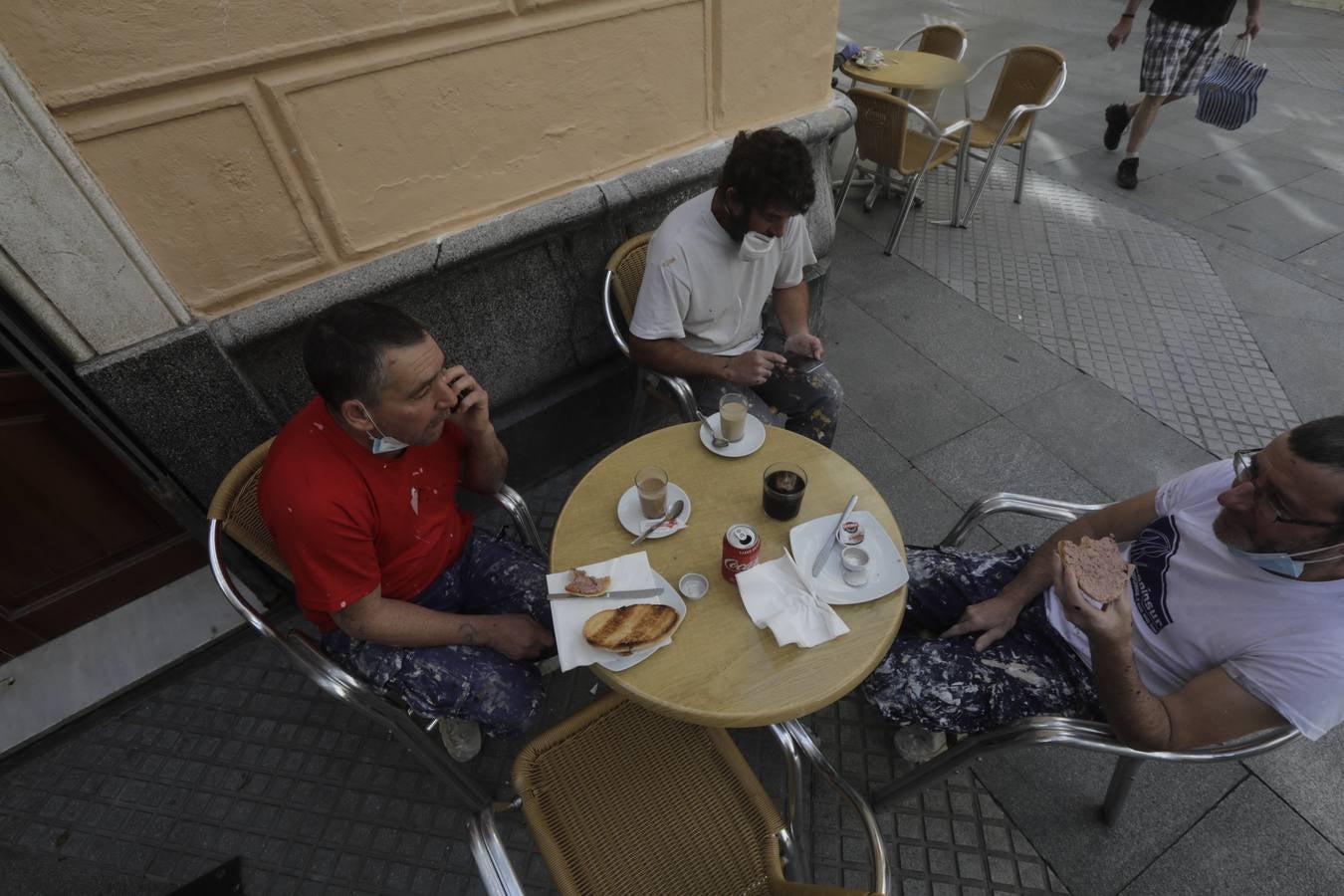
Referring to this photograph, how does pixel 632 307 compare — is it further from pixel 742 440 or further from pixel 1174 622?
pixel 1174 622

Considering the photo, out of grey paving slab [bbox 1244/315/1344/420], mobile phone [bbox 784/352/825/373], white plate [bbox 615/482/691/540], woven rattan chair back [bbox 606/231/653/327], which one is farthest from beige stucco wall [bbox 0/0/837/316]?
grey paving slab [bbox 1244/315/1344/420]

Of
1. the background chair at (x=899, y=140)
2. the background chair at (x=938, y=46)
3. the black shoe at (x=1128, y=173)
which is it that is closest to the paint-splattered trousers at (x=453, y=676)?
the background chair at (x=899, y=140)

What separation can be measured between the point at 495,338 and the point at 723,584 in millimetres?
1712

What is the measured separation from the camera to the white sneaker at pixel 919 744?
7.36 feet

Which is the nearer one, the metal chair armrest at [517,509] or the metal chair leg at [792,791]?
the metal chair leg at [792,791]

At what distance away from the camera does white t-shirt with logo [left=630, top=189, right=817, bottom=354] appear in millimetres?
2492

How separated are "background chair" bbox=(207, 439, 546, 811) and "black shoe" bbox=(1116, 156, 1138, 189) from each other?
7.04 metres

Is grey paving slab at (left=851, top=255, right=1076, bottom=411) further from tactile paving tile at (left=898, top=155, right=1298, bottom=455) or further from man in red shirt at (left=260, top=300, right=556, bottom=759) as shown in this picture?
man in red shirt at (left=260, top=300, right=556, bottom=759)

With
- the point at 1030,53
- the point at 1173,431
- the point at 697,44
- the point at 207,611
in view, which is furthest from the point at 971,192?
the point at 207,611

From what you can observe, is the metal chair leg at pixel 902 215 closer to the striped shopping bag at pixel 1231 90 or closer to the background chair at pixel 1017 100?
the background chair at pixel 1017 100

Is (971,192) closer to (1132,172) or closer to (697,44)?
(1132,172)

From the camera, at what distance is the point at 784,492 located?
1.85m

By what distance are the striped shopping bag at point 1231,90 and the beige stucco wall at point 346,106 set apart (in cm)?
475

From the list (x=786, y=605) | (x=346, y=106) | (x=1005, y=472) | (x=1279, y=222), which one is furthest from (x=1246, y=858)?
(x=1279, y=222)
